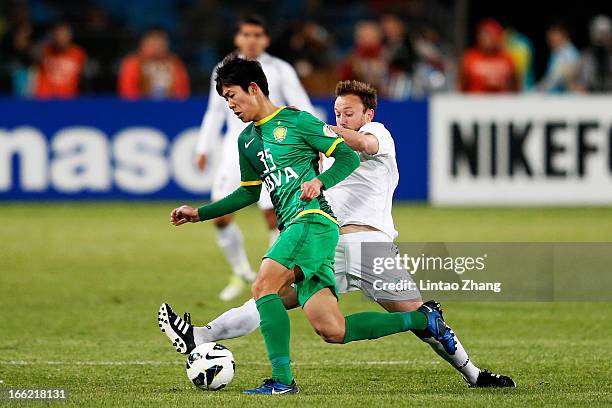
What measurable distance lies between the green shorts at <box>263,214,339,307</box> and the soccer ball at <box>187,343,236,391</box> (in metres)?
0.52

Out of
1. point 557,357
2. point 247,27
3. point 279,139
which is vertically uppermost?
point 247,27

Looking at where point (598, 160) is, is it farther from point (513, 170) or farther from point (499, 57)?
point (499, 57)

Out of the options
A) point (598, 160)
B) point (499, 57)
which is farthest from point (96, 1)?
point (598, 160)

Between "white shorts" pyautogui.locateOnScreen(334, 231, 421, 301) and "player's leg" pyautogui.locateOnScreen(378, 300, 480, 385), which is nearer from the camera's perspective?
"player's leg" pyautogui.locateOnScreen(378, 300, 480, 385)

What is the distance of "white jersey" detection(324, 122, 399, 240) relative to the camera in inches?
277

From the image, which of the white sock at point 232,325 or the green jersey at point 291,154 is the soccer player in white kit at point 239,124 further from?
the green jersey at point 291,154

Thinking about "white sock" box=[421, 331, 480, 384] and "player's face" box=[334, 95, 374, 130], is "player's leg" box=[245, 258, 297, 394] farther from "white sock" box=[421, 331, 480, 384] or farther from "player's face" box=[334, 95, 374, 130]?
"player's face" box=[334, 95, 374, 130]

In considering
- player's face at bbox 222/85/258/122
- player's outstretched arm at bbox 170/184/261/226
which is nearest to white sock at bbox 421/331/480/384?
player's outstretched arm at bbox 170/184/261/226

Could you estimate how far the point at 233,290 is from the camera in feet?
35.4

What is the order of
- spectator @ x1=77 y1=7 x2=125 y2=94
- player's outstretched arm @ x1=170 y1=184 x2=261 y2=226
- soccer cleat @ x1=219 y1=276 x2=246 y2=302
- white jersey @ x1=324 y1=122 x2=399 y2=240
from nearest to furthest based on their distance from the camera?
player's outstretched arm @ x1=170 y1=184 x2=261 y2=226
white jersey @ x1=324 y1=122 x2=399 y2=240
soccer cleat @ x1=219 y1=276 x2=246 y2=302
spectator @ x1=77 y1=7 x2=125 y2=94

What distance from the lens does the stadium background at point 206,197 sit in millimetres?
7480

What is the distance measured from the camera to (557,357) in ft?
26.3

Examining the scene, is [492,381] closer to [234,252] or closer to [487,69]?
[234,252]

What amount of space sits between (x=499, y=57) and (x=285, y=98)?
816 cm
